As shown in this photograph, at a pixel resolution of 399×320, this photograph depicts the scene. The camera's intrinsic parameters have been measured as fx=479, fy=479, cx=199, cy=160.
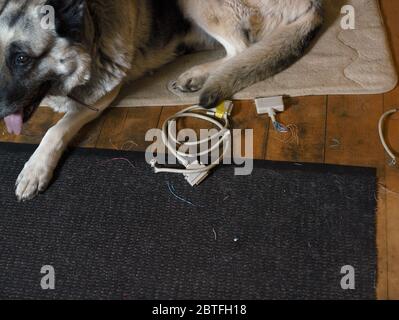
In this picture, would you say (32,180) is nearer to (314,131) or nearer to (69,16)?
(69,16)

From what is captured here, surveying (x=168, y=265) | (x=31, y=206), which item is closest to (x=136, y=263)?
(x=168, y=265)

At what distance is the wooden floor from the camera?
5.58ft

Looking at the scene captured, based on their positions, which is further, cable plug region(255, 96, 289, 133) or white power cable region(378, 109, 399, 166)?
cable plug region(255, 96, 289, 133)

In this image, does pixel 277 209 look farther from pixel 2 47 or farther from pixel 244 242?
pixel 2 47

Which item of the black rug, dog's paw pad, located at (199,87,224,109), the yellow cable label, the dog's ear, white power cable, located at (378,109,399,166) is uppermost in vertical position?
the dog's ear

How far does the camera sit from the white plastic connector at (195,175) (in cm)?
169

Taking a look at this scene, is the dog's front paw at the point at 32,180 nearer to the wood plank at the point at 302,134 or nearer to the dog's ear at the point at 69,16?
the dog's ear at the point at 69,16

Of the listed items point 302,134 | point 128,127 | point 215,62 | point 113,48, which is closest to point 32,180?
point 128,127

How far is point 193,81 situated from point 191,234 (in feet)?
2.33

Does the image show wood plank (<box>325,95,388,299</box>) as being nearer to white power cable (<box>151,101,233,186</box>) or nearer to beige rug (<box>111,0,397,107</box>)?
beige rug (<box>111,0,397,107</box>)

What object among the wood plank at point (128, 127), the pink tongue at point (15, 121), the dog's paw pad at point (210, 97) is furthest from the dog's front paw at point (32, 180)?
the dog's paw pad at point (210, 97)

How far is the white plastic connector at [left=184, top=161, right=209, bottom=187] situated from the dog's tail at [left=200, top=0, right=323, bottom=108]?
0.79ft

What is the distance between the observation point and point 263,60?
1.86 meters

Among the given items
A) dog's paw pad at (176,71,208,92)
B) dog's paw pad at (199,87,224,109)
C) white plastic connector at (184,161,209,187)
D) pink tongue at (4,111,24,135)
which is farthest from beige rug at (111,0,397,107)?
pink tongue at (4,111,24,135)
